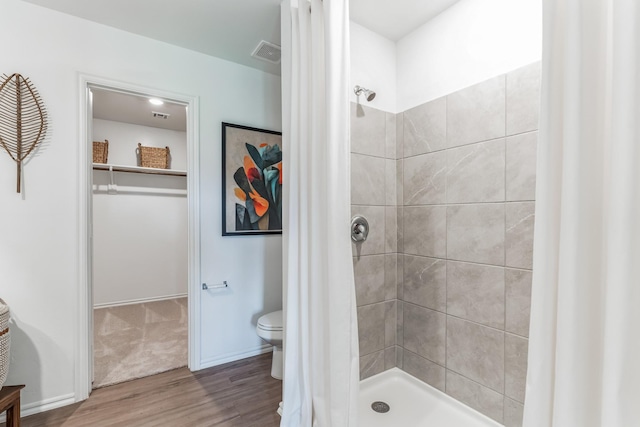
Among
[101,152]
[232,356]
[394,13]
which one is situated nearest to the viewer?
[394,13]

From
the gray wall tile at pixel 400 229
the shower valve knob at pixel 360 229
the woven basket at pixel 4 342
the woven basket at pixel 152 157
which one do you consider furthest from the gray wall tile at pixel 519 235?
the woven basket at pixel 152 157

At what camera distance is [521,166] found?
1401mm

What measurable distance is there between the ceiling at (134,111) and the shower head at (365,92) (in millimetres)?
1886

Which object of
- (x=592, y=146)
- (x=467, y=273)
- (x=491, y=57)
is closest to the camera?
(x=592, y=146)

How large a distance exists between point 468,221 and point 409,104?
2.89ft

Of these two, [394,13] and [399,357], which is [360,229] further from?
[394,13]

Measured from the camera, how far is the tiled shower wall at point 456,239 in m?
1.42

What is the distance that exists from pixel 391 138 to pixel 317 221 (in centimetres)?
97

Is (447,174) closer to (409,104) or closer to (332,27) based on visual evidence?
(409,104)

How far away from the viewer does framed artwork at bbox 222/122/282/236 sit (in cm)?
232

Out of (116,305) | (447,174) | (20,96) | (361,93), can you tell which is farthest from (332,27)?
(116,305)

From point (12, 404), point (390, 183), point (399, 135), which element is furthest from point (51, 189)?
point (399, 135)

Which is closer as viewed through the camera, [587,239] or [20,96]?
[587,239]

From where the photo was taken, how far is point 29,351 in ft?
5.57
